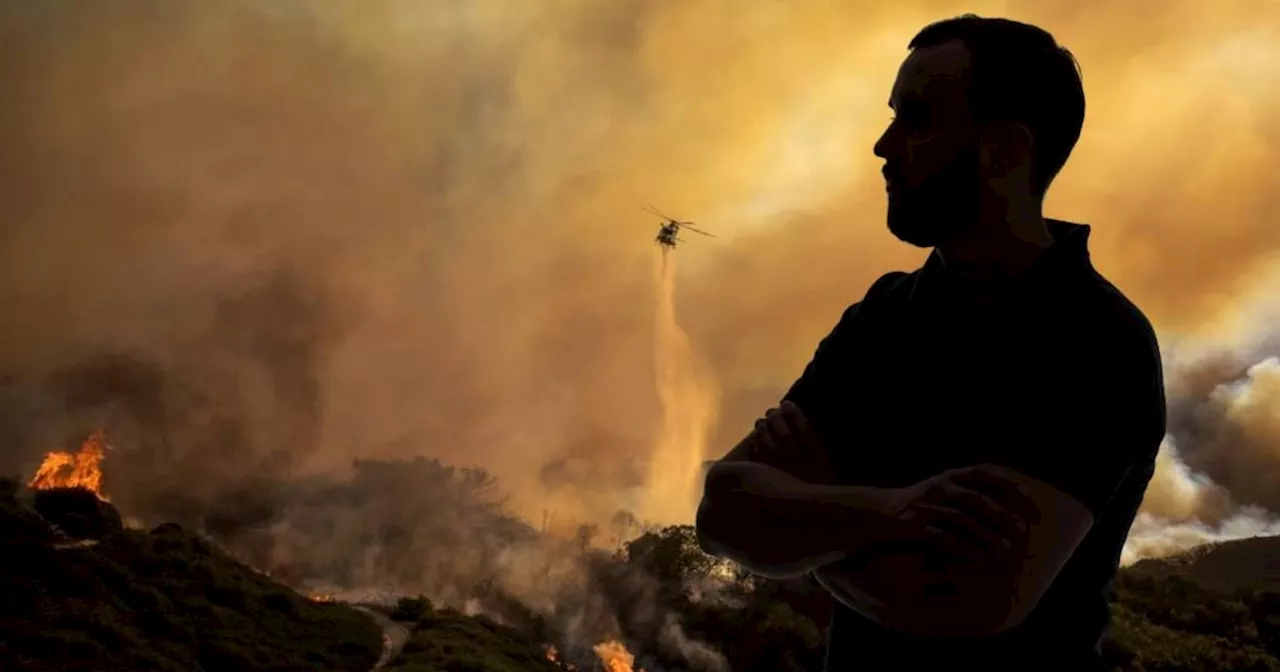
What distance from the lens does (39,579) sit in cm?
6569

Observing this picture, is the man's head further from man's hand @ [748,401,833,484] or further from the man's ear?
man's hand @ [748,401,833,484]

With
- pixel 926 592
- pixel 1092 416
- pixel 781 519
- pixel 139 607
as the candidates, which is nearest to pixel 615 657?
pixel 139 607

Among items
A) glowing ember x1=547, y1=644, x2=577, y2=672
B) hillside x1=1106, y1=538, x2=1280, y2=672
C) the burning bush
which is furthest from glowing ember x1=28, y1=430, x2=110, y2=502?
hillside x1=1106, y1=538, x2=1280, y2=672

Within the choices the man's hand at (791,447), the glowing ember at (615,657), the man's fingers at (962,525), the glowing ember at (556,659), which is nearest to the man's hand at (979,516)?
the man's fingers at (962,525)

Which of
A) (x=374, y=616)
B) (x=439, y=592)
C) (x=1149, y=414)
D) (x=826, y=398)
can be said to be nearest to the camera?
(x=1149, y=414)

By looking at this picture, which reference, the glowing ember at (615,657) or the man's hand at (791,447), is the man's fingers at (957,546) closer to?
the man's hand at (791,447)

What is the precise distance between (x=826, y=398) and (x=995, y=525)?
0.84 metres

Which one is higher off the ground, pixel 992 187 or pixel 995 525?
pixel 992 187

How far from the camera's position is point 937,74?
8.63ft

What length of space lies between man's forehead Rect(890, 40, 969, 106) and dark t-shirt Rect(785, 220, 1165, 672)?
550mm

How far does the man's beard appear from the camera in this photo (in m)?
2.62

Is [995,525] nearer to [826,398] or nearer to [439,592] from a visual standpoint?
[826,398]

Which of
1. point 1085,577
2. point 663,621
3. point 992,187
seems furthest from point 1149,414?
point 663,621

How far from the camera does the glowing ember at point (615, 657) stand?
356 ft
